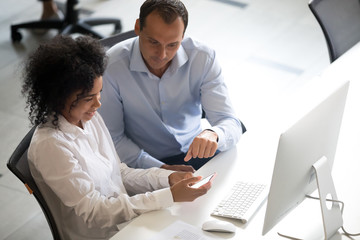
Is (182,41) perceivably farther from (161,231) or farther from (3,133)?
(3,133)

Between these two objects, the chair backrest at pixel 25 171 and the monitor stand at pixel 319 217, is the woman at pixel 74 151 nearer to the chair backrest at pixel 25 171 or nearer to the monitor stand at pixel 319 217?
the chair backrest at pixel 25 171

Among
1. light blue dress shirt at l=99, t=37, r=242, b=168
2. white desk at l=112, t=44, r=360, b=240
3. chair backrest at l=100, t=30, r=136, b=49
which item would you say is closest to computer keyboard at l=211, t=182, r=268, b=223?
white desk at l=112, t=44, r=360, b=240

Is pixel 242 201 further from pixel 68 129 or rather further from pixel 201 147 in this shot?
pixel 68 129

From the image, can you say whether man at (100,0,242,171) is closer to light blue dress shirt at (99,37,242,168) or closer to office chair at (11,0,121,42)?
light blue dress shirt at (99,37,242,168)

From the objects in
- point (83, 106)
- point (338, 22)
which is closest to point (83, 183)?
point (83, 106)

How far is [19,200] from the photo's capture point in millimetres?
3004

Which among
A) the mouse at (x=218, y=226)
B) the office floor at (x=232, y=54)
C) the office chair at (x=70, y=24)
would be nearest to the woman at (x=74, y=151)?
the mouse at (x=218, y=226)

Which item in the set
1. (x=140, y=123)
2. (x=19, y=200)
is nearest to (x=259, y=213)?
(x=140, y=123)

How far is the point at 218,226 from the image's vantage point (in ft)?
5.74

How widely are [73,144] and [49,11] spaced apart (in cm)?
310

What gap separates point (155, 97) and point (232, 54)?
2059mm

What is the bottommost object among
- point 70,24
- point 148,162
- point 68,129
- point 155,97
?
point 70,24

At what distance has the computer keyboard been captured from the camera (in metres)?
1.82

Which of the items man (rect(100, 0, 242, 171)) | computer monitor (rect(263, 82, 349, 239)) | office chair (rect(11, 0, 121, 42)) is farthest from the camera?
office chair (rect(11, 0, 121, 42))
